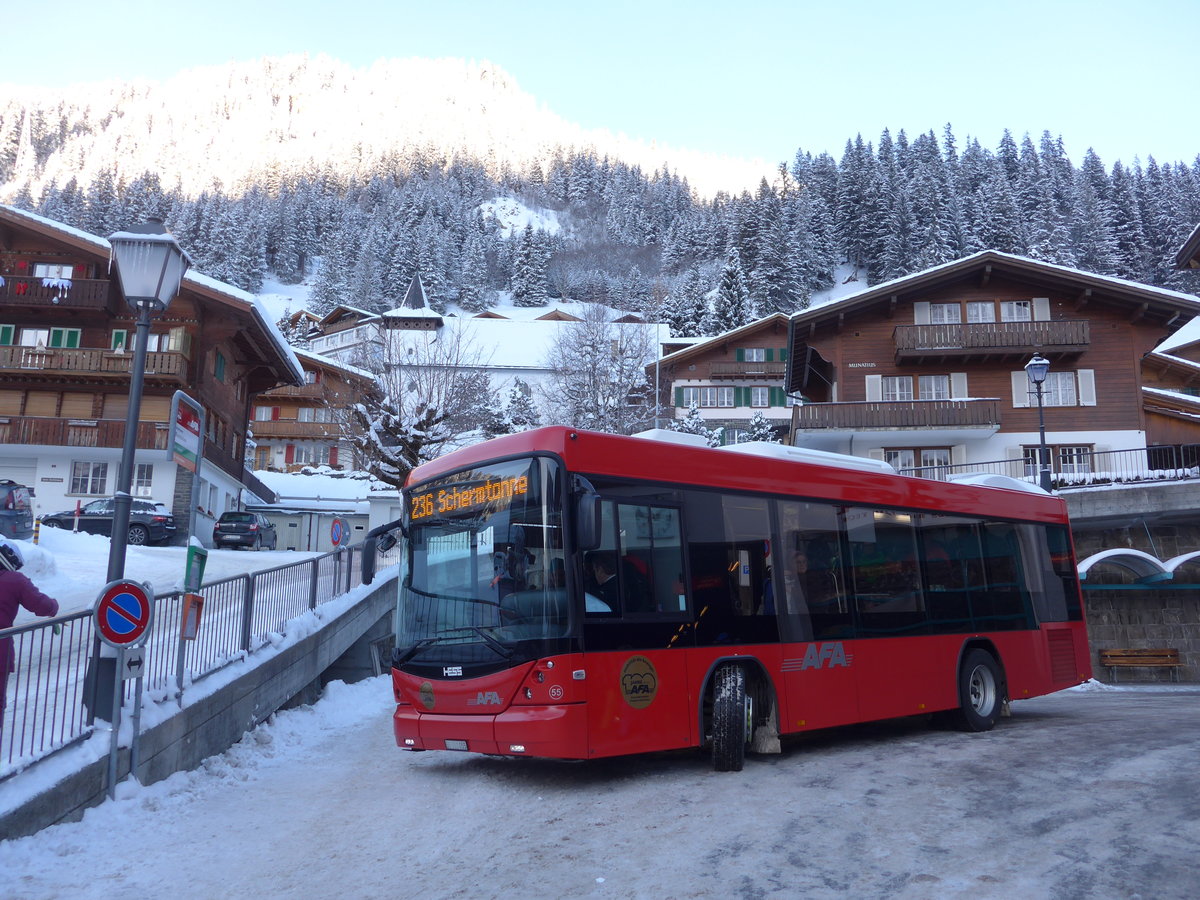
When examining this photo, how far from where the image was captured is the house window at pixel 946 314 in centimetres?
4106

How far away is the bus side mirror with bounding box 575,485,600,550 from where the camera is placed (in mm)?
7734

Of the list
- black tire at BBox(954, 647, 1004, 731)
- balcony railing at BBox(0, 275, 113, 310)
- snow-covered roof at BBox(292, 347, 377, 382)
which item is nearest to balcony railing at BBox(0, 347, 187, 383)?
balcony railing at BBox(0, 275, 113, 310)

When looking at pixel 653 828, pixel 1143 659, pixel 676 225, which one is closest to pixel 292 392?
pixel 1143 659

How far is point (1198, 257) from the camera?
31953 millimetres

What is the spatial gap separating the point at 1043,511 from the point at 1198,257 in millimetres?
24040

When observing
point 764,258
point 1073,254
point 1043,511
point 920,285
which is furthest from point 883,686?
point 1073,254

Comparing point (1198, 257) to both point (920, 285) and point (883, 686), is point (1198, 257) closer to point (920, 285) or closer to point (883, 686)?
point (920, 285)

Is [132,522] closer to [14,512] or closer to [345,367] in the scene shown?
[14,512]

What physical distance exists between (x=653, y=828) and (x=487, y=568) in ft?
8.91

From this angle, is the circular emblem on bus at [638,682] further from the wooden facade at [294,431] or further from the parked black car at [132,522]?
the wooden facade at [294,431]

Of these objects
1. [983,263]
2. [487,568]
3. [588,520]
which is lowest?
[487,568]

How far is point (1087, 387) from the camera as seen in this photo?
131ft

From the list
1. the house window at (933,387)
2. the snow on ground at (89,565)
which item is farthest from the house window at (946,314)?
the snow on ground at (89,565)

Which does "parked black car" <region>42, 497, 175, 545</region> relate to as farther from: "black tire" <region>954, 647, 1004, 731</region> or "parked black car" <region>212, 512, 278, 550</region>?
"black tire" <region>954, 647, 1004, 731</region>
